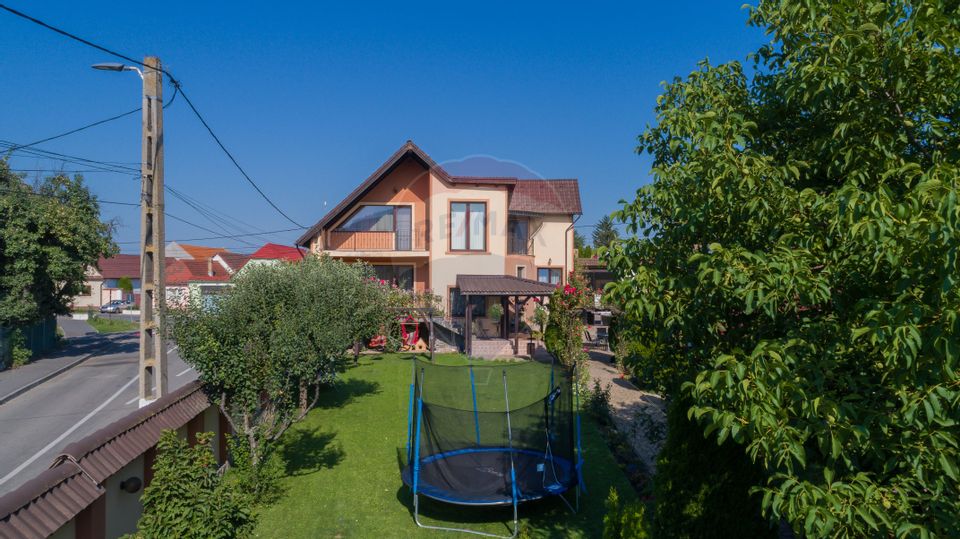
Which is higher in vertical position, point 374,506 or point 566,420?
point 566,420

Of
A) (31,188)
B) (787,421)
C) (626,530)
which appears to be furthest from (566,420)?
(31,188)

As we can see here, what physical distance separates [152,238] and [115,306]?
213 ft

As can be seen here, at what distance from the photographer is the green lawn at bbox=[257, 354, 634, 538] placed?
9.09 m

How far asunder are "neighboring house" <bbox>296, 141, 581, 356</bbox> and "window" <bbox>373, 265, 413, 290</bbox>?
49 mm

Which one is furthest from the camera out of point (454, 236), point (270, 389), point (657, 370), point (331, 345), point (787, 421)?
point (454, 236)

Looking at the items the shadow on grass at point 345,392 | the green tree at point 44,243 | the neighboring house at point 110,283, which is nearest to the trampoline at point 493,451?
the shadow on grass at point 345,392

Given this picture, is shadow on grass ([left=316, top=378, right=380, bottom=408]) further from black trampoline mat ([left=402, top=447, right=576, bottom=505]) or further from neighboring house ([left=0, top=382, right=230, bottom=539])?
neighboring house ([left=0, top=382, right=230, bottom=539])

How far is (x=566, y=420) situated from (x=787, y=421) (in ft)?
24.3

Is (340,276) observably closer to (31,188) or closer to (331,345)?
(331,345)

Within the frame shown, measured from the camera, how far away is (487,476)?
10258 mm

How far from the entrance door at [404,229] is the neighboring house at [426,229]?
0.16 feet

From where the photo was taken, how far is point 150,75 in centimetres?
1053

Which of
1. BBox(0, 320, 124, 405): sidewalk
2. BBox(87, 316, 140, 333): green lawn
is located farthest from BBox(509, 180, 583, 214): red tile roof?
BBox(87, 316, 140, 333): green lawn

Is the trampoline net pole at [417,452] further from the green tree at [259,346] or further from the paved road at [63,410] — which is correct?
the paved road at [63,410]
